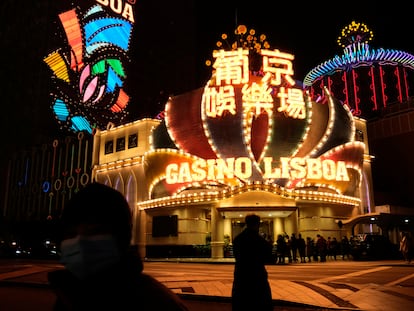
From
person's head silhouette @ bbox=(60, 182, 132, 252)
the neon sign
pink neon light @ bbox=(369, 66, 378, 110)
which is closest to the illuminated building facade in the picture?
the neon sign

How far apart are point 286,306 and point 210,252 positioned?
22025mm

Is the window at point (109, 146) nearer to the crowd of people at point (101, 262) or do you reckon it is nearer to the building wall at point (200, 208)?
the building wall at point (200, 208)

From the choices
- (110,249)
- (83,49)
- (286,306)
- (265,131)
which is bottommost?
(286,306)

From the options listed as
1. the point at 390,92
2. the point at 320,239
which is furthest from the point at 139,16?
the point at 320,239

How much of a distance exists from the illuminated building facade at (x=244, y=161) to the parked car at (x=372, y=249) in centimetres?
405

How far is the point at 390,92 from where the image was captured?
5444 centimetres

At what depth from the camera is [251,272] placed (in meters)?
5.54

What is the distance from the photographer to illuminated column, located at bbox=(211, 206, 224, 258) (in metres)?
30.6

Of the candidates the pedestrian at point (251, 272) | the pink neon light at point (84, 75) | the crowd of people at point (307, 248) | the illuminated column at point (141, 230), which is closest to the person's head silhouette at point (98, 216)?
the pedestrian at point (251, 272)

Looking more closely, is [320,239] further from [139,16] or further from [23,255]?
[139,16]

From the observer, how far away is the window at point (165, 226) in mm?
33688

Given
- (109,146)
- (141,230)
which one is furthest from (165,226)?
(109,146)

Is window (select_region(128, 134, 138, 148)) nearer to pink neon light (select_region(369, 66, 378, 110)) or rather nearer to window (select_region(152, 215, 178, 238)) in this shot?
window (select_region(152, 215, 178, 238))

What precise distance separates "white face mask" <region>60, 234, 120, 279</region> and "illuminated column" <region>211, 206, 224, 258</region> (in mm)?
29110
